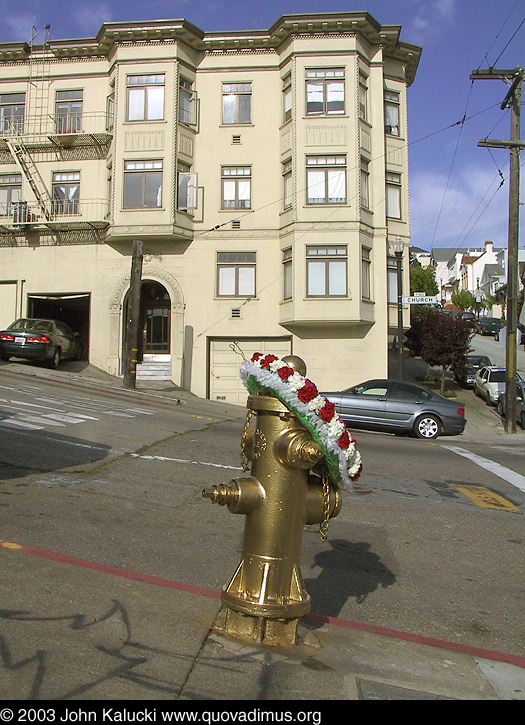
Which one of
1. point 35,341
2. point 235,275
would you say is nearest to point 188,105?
point 235,275

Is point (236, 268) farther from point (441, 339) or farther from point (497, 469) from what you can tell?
point (497, 469)

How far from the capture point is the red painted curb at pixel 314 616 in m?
3.87

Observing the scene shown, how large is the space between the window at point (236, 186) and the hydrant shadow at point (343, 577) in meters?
19.6

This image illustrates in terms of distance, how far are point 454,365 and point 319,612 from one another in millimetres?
24841

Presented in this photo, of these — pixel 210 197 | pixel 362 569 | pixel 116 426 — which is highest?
→ pixel 210 197

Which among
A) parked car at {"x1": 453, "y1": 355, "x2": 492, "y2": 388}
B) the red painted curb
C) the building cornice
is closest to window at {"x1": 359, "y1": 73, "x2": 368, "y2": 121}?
the building cornice

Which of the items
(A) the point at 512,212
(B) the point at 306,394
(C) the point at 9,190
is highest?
(C) the point at 9,190

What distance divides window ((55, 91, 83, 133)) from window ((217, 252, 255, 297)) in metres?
8.22

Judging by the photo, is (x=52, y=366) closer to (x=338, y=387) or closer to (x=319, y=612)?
(x=338, y=387)

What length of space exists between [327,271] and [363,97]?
6.98m

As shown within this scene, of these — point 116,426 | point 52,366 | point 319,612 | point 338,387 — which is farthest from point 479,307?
point 319,612

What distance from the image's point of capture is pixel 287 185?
2364 centimetres

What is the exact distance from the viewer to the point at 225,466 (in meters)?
8.98

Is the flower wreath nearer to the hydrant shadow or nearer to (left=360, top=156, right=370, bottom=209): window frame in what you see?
the hydrant shadow
